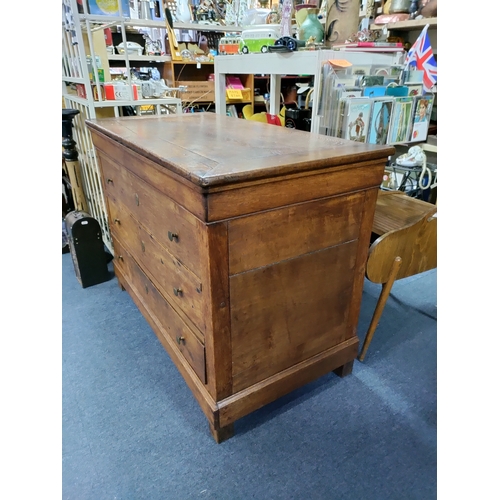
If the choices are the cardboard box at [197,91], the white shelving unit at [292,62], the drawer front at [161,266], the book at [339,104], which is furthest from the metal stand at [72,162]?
the cardboard box at [197,91]

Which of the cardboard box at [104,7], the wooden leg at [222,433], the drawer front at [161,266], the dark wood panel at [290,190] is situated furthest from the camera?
the cardboard box at [104,7]

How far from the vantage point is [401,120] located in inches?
68.2

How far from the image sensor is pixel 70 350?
154 cm

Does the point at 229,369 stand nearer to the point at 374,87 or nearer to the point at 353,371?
the point at 353,371

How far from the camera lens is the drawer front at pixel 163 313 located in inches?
44.1

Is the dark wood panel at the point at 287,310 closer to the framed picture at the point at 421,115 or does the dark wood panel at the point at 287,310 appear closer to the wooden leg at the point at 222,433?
the wooden leg at the point at 222,433

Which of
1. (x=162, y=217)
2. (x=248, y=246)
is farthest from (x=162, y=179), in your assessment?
(x=248, y=246)

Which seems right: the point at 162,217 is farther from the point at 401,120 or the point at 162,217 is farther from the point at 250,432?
the point at 401,120

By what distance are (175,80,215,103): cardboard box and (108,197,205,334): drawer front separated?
2.24m

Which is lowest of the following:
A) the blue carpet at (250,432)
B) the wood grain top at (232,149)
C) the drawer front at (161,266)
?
the blue carpet at (250,432)

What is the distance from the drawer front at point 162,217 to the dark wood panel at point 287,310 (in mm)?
140

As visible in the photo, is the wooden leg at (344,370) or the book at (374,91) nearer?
the wooden leg at (344,370)

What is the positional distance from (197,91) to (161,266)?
288cm

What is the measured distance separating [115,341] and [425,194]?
192 centimetres
